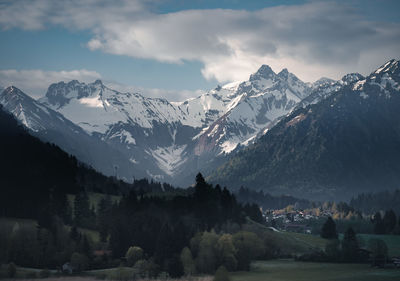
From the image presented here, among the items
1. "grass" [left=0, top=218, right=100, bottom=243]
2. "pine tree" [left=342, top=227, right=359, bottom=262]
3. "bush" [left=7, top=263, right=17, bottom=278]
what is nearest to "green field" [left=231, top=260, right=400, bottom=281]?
"pine tree" [left=342, top=227, right=359, bottom=262]

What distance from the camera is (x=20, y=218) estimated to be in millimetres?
198250

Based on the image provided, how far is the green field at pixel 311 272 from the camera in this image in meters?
150

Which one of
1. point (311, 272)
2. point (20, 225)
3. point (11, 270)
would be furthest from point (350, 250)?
point (11, 270)

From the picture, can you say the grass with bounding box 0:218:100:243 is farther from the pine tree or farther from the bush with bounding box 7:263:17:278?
the pine tree

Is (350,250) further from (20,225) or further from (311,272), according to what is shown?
(20,225)

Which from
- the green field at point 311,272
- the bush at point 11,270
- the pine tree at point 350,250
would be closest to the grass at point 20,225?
the bush at point 11,270

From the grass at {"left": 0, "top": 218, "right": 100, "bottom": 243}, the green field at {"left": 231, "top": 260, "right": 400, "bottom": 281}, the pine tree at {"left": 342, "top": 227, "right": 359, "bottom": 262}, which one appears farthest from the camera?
the pine tree at {"left": 342, "top": 227, "right": 359, "bottom": 262}

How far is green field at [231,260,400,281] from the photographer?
14950cm

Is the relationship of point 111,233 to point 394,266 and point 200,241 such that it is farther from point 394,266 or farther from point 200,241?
point 394,266

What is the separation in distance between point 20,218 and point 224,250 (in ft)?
206

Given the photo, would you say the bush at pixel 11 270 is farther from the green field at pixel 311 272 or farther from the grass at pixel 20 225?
the green field at pixel 311 272

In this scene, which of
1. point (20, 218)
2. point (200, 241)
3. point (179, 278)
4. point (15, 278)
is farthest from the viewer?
point (20, 218)

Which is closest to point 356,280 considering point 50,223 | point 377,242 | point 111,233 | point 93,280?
point 377,242

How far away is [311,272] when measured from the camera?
161250 millimetres
